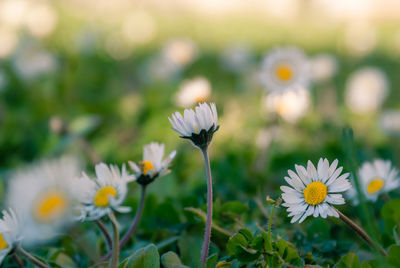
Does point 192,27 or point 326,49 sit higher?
point 192,27

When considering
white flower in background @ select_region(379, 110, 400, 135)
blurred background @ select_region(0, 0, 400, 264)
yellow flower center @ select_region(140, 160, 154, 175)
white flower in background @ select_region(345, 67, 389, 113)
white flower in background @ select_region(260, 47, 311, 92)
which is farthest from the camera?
white flower in background @ select_region(345, 67, 389, 113)

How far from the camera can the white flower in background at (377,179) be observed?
67 centimetres

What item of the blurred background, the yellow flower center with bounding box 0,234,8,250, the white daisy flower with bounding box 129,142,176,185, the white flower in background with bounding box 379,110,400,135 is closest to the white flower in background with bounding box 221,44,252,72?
the blurred background

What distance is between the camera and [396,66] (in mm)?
2549

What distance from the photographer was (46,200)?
1.55ft

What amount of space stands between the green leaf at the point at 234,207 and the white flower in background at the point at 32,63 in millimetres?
1426

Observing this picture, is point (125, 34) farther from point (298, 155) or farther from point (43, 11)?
point (298, 155)

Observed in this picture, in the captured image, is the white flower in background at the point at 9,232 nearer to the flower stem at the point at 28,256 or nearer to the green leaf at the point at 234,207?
the flower stem at the point at 28,256

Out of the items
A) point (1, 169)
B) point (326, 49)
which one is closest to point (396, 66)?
point (326, 49)

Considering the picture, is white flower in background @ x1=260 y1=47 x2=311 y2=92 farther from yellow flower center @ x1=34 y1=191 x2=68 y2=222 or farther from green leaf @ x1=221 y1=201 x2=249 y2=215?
yellow flower center @ x1=34 y1=191 x2=68 y2=222

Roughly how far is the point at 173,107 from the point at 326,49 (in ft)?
5.46

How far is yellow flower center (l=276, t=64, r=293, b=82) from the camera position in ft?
4.17

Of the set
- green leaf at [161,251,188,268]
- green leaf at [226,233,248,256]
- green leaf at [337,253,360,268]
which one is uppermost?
green leaf at [337,253,360,268]

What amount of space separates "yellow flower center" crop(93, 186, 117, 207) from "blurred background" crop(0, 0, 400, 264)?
0.19 meters
